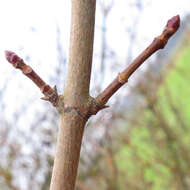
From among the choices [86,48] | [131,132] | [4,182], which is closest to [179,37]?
[131,132]

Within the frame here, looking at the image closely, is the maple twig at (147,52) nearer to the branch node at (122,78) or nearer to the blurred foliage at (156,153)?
the branch node at (122,78)

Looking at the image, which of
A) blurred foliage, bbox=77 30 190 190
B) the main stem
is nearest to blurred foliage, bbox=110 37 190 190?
blurred foliage, bbox=77 30 190 190

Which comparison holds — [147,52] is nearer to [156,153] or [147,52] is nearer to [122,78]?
[122,78]

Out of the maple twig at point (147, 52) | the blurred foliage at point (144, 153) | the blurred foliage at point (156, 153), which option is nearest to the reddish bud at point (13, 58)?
the maple twig at point (147, 52)

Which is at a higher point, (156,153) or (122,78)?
(156,153)

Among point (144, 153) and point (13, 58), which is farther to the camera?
point (144, 153)

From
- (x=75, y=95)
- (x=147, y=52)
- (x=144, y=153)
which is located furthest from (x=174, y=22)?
(x=144, y=153)

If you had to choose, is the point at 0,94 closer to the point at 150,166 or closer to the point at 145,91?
the point at 145,91
